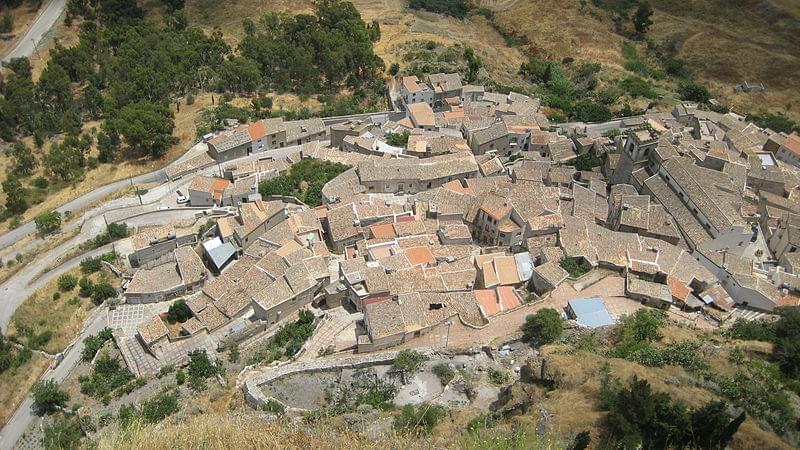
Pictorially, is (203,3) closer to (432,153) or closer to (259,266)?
(432,153)

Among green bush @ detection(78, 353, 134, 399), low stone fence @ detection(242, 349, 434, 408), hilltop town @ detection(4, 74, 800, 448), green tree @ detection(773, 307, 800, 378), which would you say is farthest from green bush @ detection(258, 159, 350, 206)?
green tree @ detection(773, 307, 800, 378)

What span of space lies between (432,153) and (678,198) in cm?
2446

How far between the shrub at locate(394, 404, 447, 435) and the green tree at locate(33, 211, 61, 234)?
41.4m

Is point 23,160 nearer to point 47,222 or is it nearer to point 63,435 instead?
point 47,222

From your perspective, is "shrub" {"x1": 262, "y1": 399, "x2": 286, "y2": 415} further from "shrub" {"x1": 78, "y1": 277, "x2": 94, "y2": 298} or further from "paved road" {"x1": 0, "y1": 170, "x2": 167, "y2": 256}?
"paved road" {"x1": 0, "y1": 170, "x2": 167, "y2": 256}

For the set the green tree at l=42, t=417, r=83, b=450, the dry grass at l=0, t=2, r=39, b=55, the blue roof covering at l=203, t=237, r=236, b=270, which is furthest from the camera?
the dry grass at l=0, t=2, r=39, b=55

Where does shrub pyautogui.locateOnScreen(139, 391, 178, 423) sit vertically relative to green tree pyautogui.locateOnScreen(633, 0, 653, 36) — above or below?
below

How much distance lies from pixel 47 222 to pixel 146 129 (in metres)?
14.7

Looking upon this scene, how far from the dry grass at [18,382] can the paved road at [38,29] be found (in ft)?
230

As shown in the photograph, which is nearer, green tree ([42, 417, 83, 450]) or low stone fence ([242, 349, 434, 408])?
green tree ([42, 417, 83, 450])

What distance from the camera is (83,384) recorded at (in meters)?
38.4

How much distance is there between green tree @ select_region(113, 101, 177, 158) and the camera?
5991 centimetres

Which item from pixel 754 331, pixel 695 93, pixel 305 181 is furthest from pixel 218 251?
pixel 695 93

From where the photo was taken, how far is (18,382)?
3966 cm
